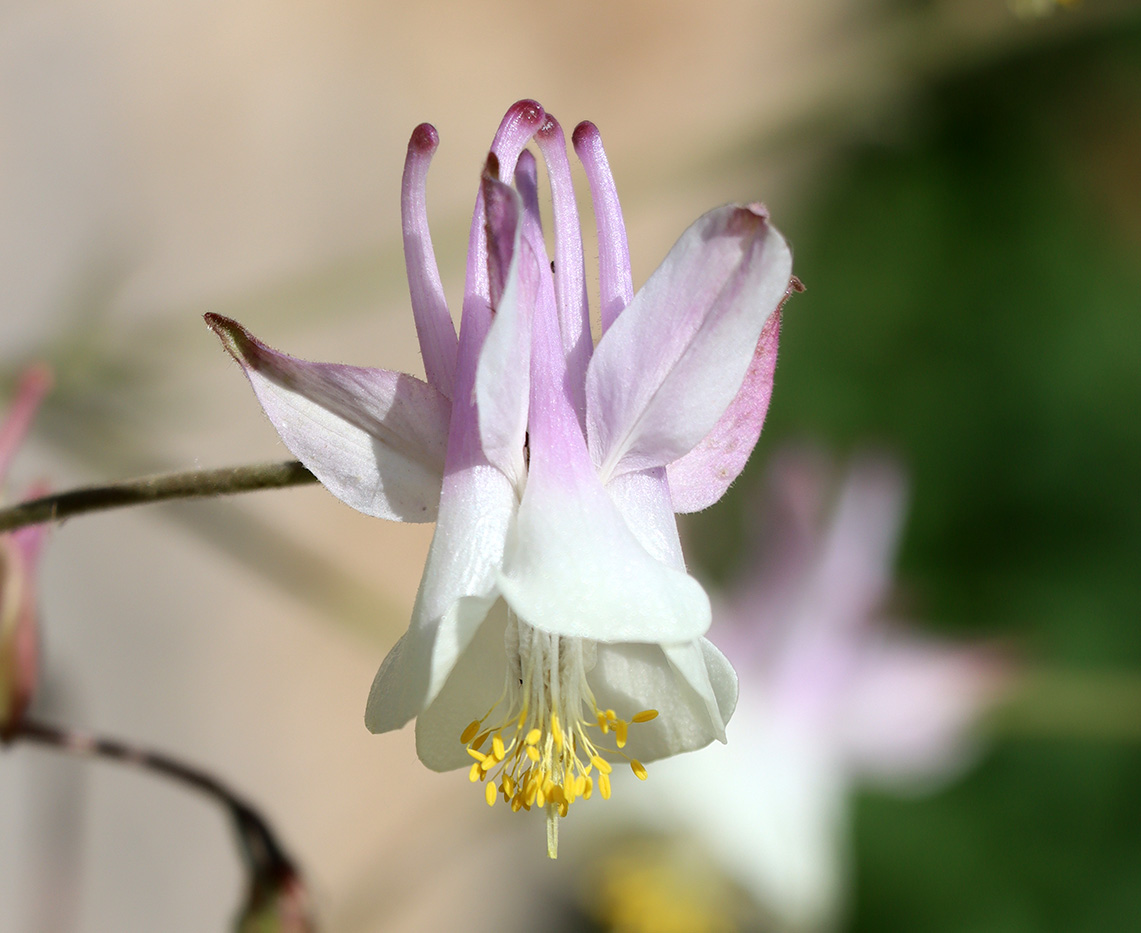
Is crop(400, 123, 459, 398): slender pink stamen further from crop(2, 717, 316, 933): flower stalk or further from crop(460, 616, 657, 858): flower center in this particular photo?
crop(2, 717, 316, 933): flower stalk

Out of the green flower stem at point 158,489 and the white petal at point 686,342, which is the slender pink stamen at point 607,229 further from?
the green flower stem at point 158,489

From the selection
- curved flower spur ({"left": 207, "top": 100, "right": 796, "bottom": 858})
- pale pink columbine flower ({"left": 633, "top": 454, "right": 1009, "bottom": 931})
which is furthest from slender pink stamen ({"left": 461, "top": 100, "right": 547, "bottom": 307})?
pale pink columbine flower ({"left": 633, "top": 454, "right": 1009, "bottom": 931})

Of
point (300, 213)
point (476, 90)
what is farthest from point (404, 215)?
point (476, 90)

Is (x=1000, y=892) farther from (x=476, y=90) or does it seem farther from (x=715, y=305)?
(x=715, y=305)

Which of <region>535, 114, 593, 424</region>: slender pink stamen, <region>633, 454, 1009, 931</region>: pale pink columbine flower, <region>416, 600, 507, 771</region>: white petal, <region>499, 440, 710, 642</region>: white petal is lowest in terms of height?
<region>633, 454, 1009, 931</region>: pale pink columbine flower

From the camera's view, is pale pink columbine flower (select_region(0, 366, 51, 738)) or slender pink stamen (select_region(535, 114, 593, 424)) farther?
pale pink columbine flower (select_region(0, 366, 51, 738))

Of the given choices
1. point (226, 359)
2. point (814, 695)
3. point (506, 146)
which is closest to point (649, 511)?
point (506, 146)
